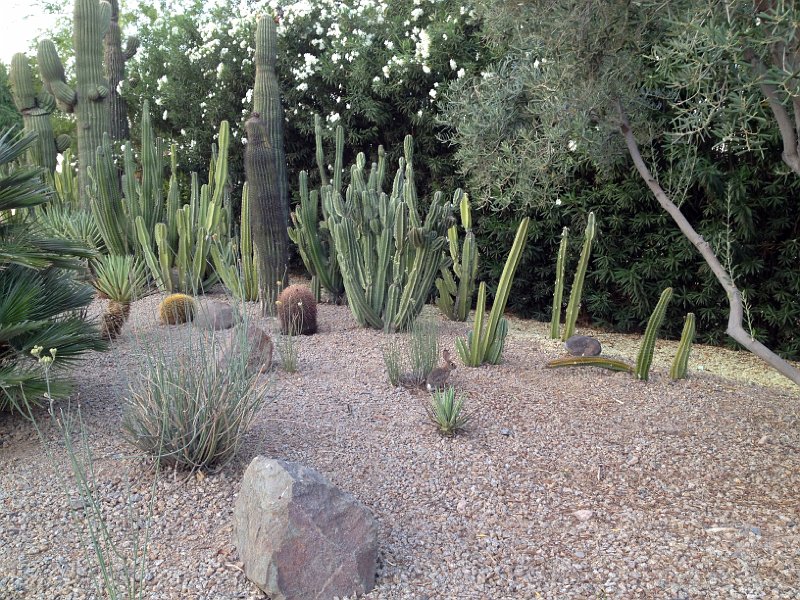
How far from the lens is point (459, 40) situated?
7.73m

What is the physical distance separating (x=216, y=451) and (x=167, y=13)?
45.4 feet

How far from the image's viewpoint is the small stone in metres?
3.11

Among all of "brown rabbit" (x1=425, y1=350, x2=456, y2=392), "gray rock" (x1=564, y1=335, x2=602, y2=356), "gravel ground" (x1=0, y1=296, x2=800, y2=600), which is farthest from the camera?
"gray rock" (x1=564, y1=335, x2=602, y2=356)

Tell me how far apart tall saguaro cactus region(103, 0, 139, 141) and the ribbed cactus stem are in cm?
417

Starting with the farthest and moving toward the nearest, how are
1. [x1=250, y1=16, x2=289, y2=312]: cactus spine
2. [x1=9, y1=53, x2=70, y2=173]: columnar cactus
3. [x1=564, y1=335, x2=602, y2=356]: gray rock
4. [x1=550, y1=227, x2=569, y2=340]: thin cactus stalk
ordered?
1. [x1=9, y1=53, x2=70, y2=173]: columnar cactus
2. [x1=250, y1=16, x2=289, y2=312]: cactus spine
3. [x1=550, y1=227, x2=569, y2=340]: thin cactus stalk
4. [x1=564, y1=335, x2=602, y2=356]: gray rock

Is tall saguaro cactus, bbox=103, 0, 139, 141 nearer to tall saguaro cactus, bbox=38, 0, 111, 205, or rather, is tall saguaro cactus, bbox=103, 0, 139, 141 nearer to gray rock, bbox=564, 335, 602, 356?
tall saguaro cactus, bbox=38, 0, 111, 205

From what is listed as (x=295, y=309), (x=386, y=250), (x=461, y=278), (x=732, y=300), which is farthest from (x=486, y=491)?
(x=461, y=278)

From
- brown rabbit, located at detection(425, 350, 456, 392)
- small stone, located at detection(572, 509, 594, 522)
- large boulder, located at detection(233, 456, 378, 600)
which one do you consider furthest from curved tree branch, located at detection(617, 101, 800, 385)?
large boulder, located at detection(233, 456, 378, 600)

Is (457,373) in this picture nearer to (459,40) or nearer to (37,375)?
(37,375)

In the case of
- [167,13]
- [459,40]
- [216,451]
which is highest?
[167,13]

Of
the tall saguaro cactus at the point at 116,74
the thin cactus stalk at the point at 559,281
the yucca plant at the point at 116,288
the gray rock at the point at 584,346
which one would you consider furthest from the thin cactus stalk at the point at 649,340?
the tall saguaro cactus at the point at 116,74

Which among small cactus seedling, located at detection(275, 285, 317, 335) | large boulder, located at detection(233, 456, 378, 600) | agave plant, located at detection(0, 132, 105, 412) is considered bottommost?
large boulder, located at detection(233, 456, 378, 600)

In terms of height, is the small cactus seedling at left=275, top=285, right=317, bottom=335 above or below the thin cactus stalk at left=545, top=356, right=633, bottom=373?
above

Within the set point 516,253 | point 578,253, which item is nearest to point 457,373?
point 516,253
